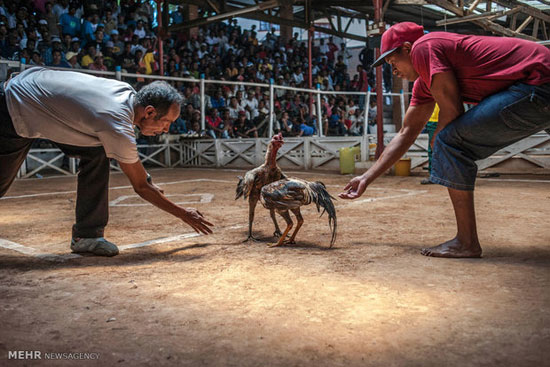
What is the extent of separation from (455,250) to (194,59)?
13.4 meters

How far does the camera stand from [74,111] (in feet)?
9.66

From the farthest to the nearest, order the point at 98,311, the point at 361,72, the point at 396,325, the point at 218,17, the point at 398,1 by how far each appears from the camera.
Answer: the point at 361,72 < the point at 218,17 < the point at 398,1 < the point at 98,311 < the point at 396,325

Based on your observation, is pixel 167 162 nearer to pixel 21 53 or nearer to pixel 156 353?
pixel 21 53

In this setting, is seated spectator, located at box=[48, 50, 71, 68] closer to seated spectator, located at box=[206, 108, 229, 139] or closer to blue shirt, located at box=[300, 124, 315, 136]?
seated spectator, located at box=[206, 108, 229, 139]

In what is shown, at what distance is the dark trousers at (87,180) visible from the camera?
3296 millimetres

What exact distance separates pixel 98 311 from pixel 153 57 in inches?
496

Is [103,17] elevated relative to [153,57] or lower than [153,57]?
elevated

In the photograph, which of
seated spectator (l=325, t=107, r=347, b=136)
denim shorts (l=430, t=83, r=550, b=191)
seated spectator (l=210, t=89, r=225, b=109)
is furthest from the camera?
seated spectator (l=325, t=107, r=347, b=136)

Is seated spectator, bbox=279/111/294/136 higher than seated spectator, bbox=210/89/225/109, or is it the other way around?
seated spectator, bbox=210/89/225/109

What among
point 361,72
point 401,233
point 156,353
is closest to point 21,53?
point 401,233

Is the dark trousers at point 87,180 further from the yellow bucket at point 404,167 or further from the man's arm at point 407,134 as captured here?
the yellow bucket at point 404,167

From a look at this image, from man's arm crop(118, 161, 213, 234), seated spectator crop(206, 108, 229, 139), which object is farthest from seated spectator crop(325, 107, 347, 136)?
man's arm crop(118, 161, 213, 234)

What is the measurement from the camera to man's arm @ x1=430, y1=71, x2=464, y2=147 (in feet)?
9.62

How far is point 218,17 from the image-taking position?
13.7 meters
